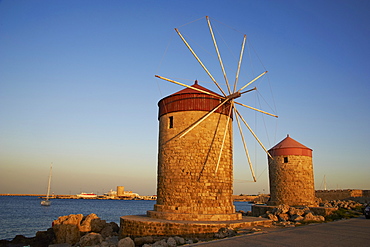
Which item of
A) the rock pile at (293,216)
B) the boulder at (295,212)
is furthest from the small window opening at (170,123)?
the boulder at (295,212)

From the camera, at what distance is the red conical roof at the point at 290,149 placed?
21.3 meters

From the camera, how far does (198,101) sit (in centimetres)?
1341

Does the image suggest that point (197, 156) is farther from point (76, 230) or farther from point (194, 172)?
point (76, 230)

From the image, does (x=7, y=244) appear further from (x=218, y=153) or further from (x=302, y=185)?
(x=302, y=185)

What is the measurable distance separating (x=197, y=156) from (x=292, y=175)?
11.4 meters

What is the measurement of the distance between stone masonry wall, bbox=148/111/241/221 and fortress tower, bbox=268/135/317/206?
920cm

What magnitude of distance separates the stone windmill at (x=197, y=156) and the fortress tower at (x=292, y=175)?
28.4ft

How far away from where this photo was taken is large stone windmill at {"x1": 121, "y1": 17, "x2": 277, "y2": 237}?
1252 cm

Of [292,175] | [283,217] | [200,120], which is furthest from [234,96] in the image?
[292,175]

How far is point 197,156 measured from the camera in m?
12.8

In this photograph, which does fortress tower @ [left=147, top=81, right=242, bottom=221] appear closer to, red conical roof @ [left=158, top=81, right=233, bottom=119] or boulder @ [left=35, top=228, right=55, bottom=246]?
red conical roof @ [left=158, top=81, right=233, bottom=119]

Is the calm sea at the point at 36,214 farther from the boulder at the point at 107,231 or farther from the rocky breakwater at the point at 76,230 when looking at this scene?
the boulder at the point at 107,231

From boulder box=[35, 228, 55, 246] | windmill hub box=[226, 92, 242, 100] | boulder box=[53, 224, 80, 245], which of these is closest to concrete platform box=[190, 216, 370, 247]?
windmill hub box=[226, 92, 242, 100]

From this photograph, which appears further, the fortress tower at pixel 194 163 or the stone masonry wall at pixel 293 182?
the stone masonry wall at pixel 293 182
